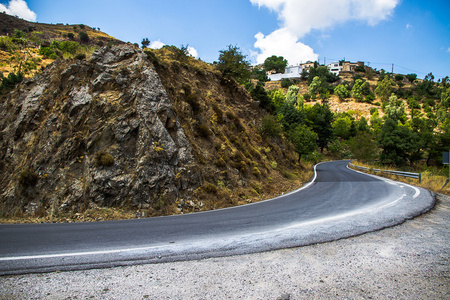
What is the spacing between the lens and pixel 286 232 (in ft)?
16.6

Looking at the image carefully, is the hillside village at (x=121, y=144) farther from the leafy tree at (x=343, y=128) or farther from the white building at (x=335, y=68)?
the white building at (x=335, y=68)

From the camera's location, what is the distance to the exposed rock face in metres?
10.1

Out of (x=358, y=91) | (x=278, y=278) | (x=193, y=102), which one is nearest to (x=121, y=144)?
(x=193, y=102)

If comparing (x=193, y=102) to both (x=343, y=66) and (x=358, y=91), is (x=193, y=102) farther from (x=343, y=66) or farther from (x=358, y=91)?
(x=343, y=66)

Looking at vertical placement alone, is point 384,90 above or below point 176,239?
above

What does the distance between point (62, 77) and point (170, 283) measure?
15323 millimetres

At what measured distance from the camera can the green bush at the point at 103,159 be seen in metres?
10.4

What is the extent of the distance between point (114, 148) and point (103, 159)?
0.86 metres

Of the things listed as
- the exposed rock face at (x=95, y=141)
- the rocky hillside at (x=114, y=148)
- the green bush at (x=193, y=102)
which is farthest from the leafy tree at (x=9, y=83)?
the green bush at (x=193, y=102)

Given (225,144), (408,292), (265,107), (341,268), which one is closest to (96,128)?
(225,144)

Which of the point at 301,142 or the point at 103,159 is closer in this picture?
the point at 103,159

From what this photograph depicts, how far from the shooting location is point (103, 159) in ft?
34.2

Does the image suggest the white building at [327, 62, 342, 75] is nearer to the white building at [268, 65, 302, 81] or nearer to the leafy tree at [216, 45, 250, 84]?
the white building at [268, 65, 302, 81]

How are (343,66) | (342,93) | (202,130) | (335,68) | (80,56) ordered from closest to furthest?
1. (80,56)
2. (202,130)
3. (342,93)
4. (343,66)
5. (335,68)
